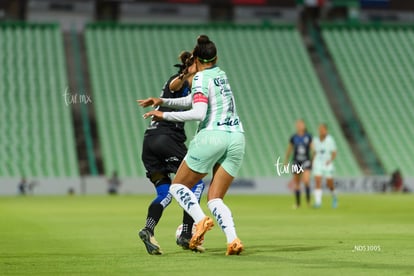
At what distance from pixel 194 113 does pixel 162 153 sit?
157cm

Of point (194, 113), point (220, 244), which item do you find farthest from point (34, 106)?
point (194, 113)

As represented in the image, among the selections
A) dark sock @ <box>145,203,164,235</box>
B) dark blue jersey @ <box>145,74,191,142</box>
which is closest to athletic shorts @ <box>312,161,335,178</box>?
dark blue jersey @ <box>145,74,191,142</box>

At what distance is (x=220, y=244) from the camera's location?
13328 millimetres

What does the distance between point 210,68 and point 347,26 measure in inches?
1537

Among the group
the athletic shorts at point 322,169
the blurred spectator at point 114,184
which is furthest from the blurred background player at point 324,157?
the blurred spectator at point 114,184

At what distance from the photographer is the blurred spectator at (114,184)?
36.2m

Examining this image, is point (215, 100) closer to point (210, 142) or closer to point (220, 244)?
point (210, 142)

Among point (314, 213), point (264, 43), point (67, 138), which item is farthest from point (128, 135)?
point (314, 213)

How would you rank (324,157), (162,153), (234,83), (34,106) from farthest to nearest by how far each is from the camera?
1. (234,83)
2. (34,106)
3. (324,157)
4. (162,153)

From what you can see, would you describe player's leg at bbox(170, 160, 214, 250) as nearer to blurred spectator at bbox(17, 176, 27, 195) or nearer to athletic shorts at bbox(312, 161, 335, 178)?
athletic shorts at bbox(312, 161, 335, 178)

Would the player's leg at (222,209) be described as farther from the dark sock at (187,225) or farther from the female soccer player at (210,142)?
the dark sock at (187,225)

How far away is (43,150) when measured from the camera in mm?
38875

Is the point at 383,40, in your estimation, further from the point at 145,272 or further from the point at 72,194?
the point at 145,272

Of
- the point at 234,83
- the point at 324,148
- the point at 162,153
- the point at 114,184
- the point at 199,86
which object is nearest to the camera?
the point at 199,86
